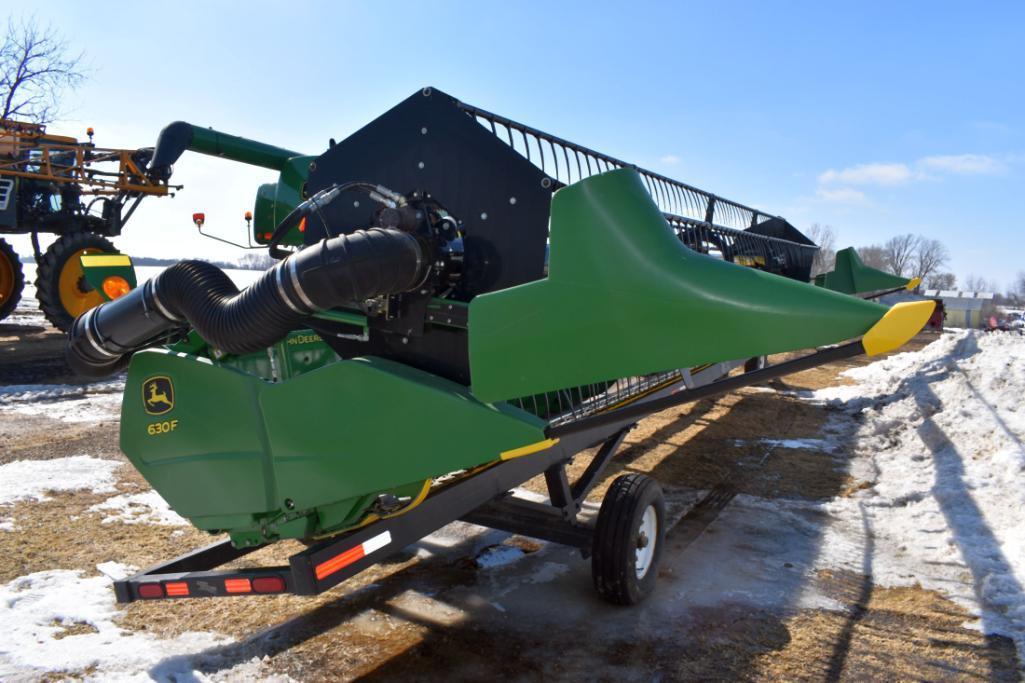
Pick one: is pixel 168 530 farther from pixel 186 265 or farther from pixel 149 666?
pixel 186 265

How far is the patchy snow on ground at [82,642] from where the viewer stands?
118 inches

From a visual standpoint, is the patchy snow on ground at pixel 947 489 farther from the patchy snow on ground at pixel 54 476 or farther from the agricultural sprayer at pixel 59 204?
the agricultural sprayer at pixel 59 204

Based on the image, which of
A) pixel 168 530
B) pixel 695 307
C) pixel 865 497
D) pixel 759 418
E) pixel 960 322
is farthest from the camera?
pixel 960 322

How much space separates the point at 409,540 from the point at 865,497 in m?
4.14

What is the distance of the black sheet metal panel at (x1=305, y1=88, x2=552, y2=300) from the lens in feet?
10.1

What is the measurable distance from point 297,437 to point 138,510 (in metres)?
2.91

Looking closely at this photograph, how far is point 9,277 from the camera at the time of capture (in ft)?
41.0

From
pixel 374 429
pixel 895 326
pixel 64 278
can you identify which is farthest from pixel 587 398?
pixel 64 278

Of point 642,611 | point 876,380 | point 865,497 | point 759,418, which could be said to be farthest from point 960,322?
point 642,611

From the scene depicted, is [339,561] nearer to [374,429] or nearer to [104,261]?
[374,429]

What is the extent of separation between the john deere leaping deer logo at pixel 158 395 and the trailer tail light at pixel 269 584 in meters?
0.88

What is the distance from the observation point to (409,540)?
308 centimetres

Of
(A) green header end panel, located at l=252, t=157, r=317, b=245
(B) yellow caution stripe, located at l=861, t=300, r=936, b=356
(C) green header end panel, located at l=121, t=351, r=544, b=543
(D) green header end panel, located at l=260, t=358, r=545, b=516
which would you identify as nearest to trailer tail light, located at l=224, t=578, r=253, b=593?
(C) green header end panel, located at l=121, t=351, r=544, b=543

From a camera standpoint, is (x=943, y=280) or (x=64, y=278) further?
(x=943, y=280)
